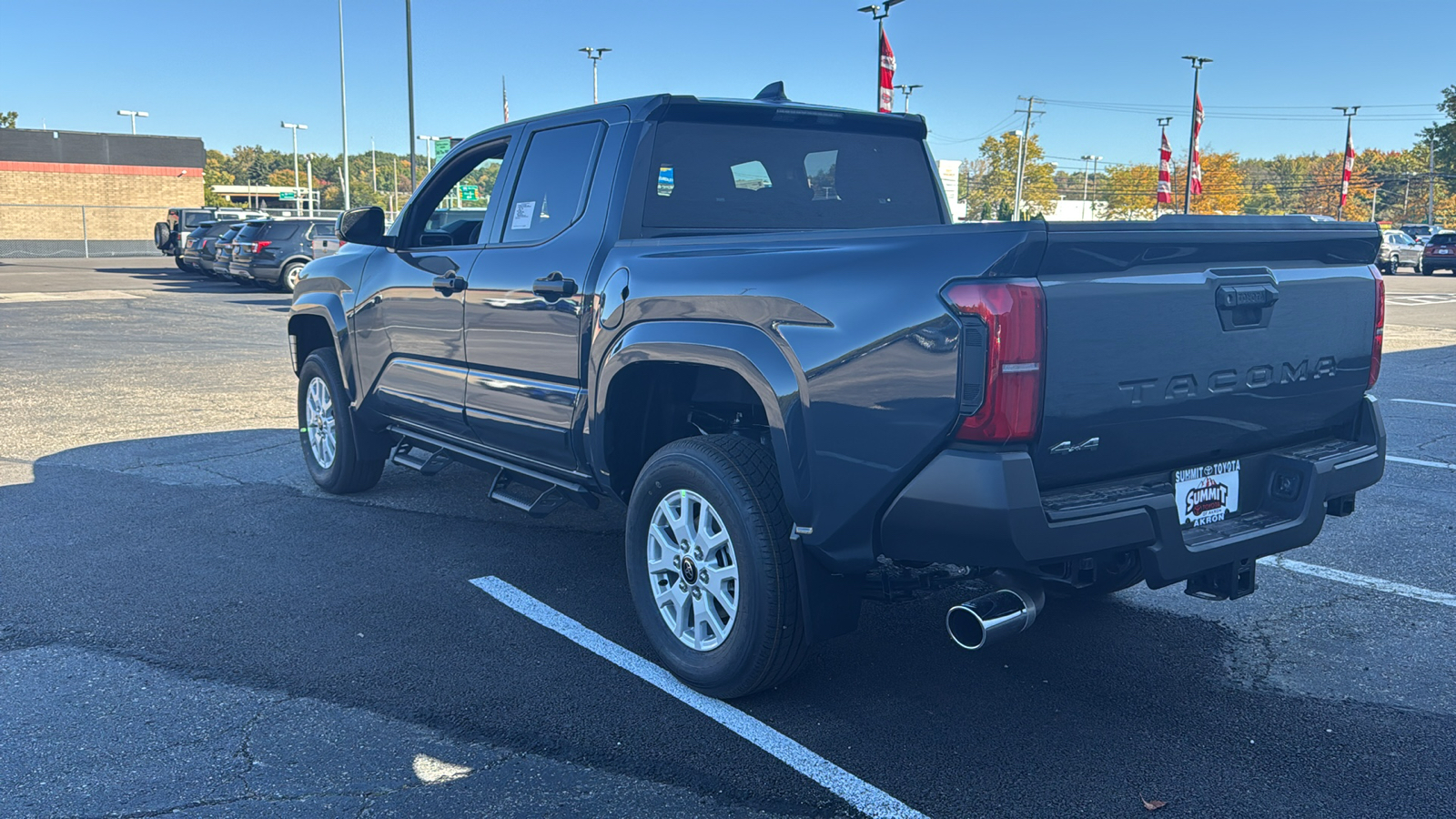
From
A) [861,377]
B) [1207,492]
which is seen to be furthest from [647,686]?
[1207,492]

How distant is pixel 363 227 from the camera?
557cm

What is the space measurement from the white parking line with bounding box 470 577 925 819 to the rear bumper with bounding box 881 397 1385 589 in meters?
0.65

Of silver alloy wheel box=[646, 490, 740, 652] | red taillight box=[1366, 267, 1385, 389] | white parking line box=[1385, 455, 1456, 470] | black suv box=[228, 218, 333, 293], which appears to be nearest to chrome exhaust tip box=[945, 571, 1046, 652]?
silver alloy wheel box=[646, 490, 740, 652]

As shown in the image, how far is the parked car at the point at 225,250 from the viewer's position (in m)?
25.6

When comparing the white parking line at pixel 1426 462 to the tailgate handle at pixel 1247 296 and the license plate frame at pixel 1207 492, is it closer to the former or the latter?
the license plate frame at pixel 1207 492

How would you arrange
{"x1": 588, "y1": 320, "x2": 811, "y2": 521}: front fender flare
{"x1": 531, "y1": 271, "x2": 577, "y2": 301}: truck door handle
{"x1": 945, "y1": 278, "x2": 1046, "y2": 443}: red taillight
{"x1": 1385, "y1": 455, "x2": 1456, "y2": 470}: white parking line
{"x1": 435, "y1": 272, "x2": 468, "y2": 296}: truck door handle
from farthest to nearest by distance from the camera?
1. {"x1": 1385, "y1": 455, "x2": 1456, "y2": 470}: white parking line
2. {"x1": 435, "y1": 272, "x2": 468, "y2": 296}: truck door handle
3. {"x1": 531, "y1": 271, "x2": 577, "y2": 301}: truck door handle
4. {"x1": 588, "y1": 320, "x2": 811, "y2": 521}: front fender flare
5. {"x1": 945, "y1": 278, "x2": 1046, "y2": 443}: red taillight

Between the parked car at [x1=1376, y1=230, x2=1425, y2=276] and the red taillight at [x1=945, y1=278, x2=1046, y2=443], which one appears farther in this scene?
the parked car at [x1=1376, y1=230, x2=1425, y2=276]

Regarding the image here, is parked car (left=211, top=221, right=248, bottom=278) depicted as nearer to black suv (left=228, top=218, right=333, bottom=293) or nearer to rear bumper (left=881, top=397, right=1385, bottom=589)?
black suv (left=228, top=218, right=333, bottom=293)

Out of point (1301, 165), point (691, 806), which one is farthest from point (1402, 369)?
point (1301, 165)

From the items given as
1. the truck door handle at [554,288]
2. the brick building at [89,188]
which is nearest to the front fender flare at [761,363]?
the truck door handle at [554,288]

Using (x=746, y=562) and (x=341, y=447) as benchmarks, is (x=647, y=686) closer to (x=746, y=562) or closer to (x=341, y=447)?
(x=746, y=562)

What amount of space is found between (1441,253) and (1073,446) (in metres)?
41.4

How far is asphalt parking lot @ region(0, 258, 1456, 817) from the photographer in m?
3.12

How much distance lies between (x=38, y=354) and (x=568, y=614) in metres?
11.7
